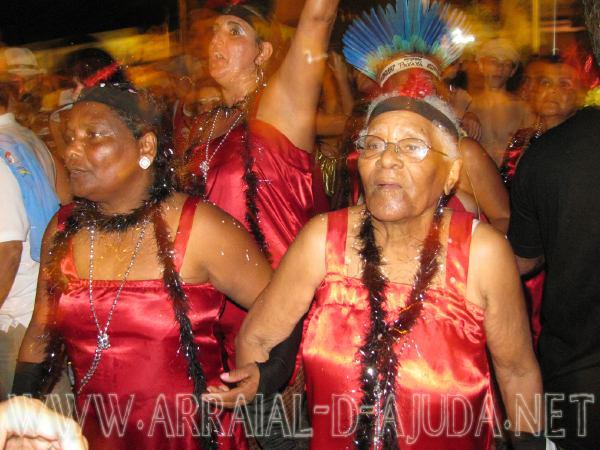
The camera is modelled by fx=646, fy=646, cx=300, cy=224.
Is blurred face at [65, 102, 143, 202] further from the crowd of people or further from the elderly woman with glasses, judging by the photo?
the elderly woman with glasses

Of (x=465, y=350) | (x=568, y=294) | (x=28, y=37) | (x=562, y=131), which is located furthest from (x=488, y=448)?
(x=28, y=37)

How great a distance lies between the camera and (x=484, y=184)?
359 cm

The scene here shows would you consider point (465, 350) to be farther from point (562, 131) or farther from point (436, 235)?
point (562, 131)

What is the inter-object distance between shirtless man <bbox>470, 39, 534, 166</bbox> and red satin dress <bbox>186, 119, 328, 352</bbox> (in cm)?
264

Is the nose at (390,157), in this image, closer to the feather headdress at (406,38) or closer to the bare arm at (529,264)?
the feather headdress at (406,38)

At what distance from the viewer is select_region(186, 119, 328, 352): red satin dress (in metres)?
3.29

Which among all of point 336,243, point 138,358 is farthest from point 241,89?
point 138,358

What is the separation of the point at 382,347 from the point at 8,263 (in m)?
2.05

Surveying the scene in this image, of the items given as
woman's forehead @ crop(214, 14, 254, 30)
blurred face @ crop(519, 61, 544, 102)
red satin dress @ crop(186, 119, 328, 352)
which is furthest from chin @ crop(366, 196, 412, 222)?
blurred face @ crop(519, 61, 544, 102)

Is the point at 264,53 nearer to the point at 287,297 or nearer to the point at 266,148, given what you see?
the point at 266,148

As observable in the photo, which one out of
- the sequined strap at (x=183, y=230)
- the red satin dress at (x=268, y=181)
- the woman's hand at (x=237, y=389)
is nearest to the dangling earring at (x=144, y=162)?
the sequined strap at (x=183, y=230)

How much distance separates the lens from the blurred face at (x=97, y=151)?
255 centimetres

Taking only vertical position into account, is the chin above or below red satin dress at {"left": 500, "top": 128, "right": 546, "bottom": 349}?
below

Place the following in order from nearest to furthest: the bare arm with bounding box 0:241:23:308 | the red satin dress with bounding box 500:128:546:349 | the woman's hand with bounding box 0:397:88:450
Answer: the woman's hand with bounding box 0:397:88:450 → the bare arm with bounding box 0:241:23:308 → the red satin dress with bounding box 500:128:546:349
